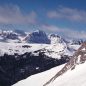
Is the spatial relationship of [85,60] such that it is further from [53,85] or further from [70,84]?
[70,84]

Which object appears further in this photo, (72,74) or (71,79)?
(72,74)

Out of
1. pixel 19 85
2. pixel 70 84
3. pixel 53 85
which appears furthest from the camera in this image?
pixel 19 85

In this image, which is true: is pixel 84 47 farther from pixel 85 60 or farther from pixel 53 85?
pixel 53 85

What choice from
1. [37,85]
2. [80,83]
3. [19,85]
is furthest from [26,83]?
[80,83]

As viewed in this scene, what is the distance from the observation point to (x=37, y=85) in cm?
7781

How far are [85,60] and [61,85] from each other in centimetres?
1247

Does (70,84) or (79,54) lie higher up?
(79,54)

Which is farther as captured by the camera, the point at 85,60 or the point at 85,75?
the point at 85,60

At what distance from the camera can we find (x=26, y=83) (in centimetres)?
8688

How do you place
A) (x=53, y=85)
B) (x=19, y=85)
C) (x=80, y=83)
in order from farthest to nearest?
(x=19, y=85) < (x=53, y=85) < (x=80, y=83)

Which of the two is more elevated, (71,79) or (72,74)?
(72,74)

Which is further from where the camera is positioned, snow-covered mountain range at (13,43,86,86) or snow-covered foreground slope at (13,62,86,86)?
snow-covered mountain range at (13,43,86,86)

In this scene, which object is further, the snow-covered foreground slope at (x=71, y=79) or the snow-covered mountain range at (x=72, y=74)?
the snow-covered mountain range at (x=72, y=74)

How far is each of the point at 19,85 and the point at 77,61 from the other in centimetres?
2626
